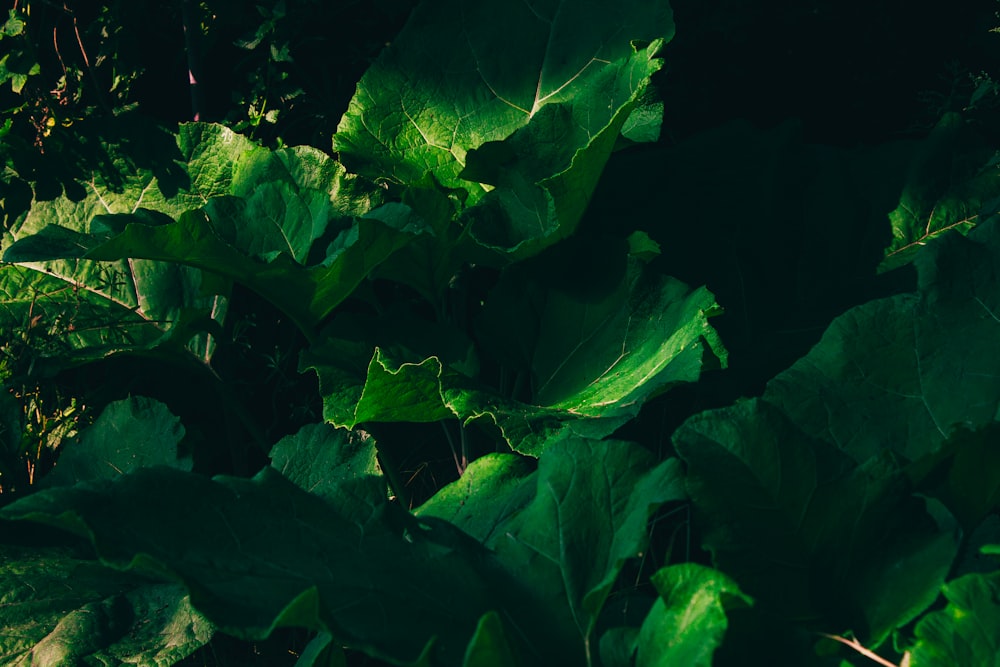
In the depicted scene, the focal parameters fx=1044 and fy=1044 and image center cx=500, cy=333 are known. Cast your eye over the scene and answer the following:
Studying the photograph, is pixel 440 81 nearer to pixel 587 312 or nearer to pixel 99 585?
pixel 587 312

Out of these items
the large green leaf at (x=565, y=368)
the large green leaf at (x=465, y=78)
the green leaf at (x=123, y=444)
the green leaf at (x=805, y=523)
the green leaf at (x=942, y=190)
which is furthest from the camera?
the large green leaf at (x=465, y=78)

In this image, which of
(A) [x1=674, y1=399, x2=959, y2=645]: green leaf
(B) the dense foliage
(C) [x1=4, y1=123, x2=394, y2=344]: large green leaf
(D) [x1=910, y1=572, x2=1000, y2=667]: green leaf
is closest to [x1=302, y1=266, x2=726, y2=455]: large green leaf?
(B) the dense foliage

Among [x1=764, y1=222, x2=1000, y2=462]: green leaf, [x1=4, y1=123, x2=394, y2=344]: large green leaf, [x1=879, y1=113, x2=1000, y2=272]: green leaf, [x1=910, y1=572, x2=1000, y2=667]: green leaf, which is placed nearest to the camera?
[x1=910, y1=572, x2=1000, y2=667]: green leaf

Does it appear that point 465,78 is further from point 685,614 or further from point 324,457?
point 685,614

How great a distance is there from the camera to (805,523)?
1.20 m

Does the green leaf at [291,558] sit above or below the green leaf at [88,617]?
above

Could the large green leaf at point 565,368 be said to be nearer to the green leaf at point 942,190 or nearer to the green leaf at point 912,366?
the green leaf at point 912,366

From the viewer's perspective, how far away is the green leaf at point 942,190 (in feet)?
6.58

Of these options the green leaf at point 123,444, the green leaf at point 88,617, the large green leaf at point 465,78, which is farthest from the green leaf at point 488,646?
the large green leaf at point 465,78

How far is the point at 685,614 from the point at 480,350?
47.6 inches

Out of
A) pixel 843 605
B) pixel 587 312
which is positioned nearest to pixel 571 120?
pixel 587 312

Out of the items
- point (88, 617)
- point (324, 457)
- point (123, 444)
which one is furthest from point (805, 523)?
point (123, 444)

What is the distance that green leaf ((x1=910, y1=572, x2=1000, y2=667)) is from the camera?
3.34 ft

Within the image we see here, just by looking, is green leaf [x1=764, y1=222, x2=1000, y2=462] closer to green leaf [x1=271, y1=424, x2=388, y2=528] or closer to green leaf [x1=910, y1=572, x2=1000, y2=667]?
green leaf [x1=910, y1=572, x2=1000, y2=667]
